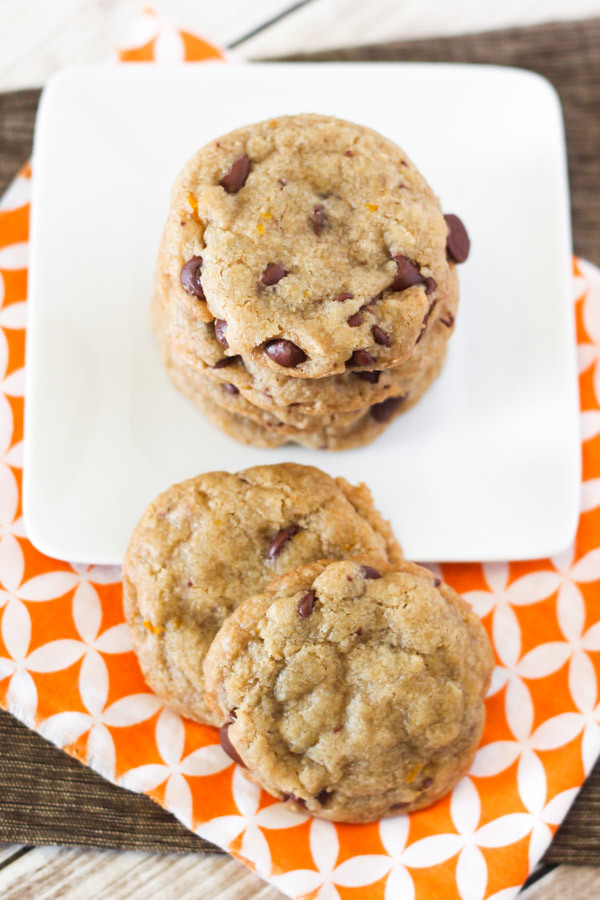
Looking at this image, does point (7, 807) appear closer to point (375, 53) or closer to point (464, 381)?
point (464, 381)

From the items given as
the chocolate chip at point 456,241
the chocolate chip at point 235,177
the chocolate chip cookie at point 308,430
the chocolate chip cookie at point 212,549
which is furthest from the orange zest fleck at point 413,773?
the chocolate chip at point 235,177

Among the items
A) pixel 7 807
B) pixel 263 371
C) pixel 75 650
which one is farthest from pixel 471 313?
pixel 7 807

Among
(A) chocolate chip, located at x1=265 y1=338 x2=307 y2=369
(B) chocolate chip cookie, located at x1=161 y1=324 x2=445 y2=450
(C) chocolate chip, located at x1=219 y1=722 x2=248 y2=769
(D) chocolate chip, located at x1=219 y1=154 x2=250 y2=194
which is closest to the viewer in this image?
(A) chocolate chip, located at x1=265 y1=338 x2=307 y2=369

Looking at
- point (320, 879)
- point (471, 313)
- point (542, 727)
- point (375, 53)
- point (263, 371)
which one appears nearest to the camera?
point (263, 371)

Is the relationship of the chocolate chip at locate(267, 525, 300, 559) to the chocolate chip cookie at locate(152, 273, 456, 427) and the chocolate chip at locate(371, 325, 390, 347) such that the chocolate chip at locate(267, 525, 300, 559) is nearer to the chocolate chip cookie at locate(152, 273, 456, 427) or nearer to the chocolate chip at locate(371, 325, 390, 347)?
the chocolate chip cookie at locate(152, 273, 456, 427)

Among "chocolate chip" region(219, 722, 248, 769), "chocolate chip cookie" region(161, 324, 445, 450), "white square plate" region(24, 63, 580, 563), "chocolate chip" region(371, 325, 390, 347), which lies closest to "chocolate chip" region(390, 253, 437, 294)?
"chocolate chip" region(371, 325, 390, 347)

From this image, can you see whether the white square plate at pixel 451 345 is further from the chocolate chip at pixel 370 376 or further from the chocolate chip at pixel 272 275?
the chocolate chip at pixel 272 275
